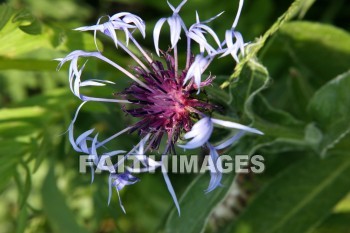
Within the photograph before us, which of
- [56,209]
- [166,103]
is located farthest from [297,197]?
[166,103]

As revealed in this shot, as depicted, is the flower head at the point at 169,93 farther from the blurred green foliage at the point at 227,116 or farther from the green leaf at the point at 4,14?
the green leaf at the point at 4,14

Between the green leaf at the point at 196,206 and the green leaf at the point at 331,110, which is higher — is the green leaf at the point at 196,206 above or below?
below

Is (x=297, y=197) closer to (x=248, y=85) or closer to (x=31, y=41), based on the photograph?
(x=248, y=85)

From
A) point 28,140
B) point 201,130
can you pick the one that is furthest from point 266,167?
point 201,130

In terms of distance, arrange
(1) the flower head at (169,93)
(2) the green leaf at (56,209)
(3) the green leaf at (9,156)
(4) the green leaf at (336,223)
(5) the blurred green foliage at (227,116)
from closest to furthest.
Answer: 1. (1) the flower head at (169,93)
2. (5) the blurred green foliage at (227,116)
3. (3) the green leaf at (9,156)
4. (2) the green leaf at (56,209)
5. (4) the green leaf at (336,223)

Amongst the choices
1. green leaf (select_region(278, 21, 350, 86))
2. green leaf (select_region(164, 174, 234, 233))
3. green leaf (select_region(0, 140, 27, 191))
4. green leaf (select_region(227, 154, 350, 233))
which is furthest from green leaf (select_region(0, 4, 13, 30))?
green leaf (select_region(227, 154, 350, 233))

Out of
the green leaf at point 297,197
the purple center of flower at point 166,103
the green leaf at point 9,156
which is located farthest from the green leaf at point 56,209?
the purple center of flower at point 166,103
